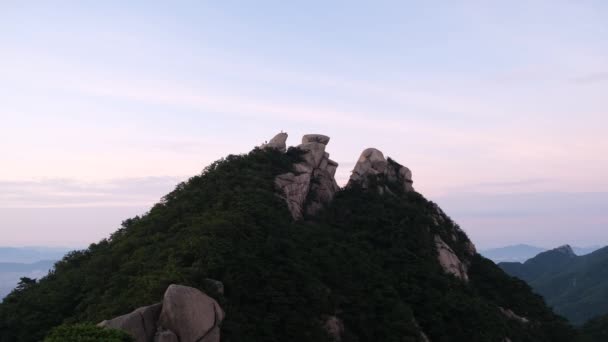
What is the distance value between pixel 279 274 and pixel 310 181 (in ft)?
67.8

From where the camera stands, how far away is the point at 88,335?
18766 mm

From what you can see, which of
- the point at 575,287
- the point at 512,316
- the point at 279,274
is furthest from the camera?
the point at 575,287

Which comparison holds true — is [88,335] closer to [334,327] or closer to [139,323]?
[139,323]

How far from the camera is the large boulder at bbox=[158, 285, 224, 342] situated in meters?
21.6

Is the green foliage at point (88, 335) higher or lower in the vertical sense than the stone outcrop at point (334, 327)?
higher

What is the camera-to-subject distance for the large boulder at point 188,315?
21.6m

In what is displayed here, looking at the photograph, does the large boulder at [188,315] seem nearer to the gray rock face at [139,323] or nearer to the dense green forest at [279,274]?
the gray rock face at [139,323]

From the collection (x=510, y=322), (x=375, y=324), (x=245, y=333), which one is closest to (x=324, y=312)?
(x=375, y=324)

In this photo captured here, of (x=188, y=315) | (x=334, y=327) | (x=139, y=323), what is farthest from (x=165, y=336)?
(x=334, y=327)

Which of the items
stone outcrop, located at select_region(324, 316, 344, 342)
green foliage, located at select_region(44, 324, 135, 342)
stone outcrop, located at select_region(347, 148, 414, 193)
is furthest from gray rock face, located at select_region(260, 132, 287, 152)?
green foliage, located at select_region(44, 324, 135, 342)

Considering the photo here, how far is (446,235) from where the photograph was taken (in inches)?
2104

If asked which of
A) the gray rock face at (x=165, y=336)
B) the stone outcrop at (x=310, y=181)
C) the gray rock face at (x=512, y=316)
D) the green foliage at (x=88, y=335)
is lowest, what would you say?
the gray rock face at (x=512, y=316)

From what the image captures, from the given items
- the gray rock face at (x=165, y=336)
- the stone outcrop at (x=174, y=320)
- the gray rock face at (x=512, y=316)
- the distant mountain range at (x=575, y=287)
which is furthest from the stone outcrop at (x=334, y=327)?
the distant mountain range at (x=575, y=287)

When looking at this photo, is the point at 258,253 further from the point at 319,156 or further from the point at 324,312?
the point at 319,156
